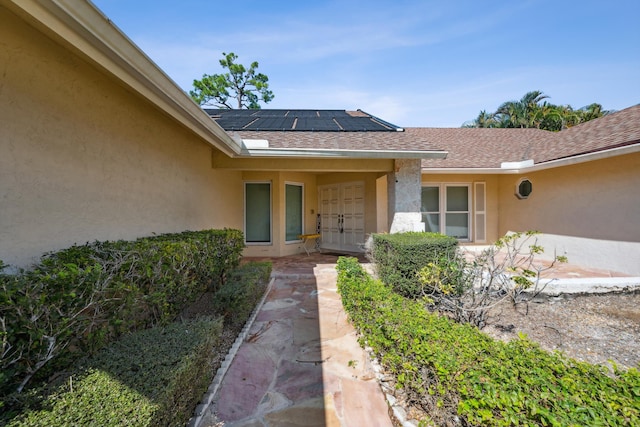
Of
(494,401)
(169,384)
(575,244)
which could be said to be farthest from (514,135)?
(169,384)

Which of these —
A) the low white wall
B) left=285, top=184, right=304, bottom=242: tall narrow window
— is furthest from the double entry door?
the low white wall

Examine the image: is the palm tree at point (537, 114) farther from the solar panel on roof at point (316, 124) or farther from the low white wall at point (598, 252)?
the solar panel on roof at point (316, 124)

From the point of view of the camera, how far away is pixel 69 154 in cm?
302

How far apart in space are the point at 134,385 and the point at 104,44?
276 cm

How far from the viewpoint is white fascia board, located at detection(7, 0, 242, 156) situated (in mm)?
1909

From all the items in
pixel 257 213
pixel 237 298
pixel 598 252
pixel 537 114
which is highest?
pixel 537 114

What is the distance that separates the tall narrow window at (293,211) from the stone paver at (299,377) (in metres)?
5.43

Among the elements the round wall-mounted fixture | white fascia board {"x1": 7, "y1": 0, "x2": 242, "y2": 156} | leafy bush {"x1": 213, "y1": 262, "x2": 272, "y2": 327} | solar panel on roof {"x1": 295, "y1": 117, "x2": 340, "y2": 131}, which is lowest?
leafy bush {"x1": 213, "y1": 262, "x2": 272, "y2": 327}

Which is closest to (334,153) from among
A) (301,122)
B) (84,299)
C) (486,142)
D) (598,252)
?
(301,122)

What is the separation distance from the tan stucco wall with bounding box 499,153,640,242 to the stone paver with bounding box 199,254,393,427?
24.2 ft

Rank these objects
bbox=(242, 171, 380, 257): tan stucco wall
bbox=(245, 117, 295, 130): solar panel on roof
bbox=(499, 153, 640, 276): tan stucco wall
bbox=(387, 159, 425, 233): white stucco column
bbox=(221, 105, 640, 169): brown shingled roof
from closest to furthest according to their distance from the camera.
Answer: bbox=(499, 153, 640, 276): tan stucco wall < bbox=(221, 105, 640, 169): brown shingled roof < bbox=(387, 159, 425, 233): white stucco column < bbox=(245, 117, 295, 130): solar panel on roof < bbox=(242, 171, 380, 257): tan stucco wall

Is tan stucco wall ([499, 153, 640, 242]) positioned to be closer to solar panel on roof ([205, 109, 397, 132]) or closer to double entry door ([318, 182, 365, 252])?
solar panel on roof ([205, 109, 397, 132])

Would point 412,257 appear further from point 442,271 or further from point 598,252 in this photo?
point 598,252

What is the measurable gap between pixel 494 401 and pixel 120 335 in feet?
11.1
